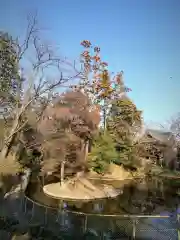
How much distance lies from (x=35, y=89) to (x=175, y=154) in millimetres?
21304

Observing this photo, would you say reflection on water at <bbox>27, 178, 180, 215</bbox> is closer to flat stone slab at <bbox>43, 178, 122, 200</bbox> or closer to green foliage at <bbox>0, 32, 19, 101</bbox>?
flat stone slab at <bbox>43, 178, 122, 200</bbox>

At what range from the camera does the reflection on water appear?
41.8 feet

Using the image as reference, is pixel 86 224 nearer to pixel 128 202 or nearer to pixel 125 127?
pixel 128 202

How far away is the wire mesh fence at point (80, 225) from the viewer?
23.1 ft

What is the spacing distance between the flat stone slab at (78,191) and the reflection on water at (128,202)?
0.50 m

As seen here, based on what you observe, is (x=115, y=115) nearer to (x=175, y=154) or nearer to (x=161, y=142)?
(x=161, y=142)

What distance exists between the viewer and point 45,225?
746cm

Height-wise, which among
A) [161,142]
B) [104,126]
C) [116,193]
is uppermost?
[104,126]

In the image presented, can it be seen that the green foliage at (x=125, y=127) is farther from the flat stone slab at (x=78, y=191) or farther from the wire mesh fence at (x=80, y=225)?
the wire mesh fence at (x=80, y=225)

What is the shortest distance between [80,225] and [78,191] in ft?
25.7

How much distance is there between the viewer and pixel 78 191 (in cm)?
1525

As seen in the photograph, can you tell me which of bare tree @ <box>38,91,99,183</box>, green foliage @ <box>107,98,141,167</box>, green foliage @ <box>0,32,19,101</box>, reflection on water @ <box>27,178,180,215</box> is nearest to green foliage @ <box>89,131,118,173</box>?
green foliage @ <box>107,98,141,167</box>

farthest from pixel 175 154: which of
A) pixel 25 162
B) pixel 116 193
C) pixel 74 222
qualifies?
pixel 74 222

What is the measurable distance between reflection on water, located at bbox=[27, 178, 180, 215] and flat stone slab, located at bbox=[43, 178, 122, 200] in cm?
50
